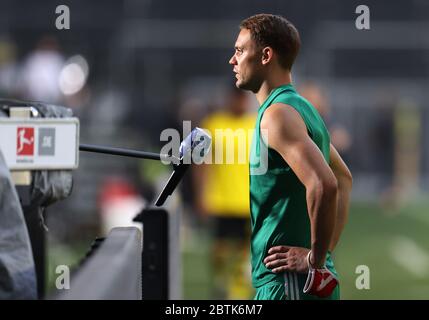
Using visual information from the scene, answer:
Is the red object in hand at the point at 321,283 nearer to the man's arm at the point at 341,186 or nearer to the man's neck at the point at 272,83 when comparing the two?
the man's arm at the point at 341,186

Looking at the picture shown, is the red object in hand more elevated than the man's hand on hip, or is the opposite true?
the man's hand on hip

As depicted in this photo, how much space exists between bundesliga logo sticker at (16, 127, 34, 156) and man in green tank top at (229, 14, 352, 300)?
3.68 feet

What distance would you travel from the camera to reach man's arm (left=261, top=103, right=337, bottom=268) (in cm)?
365

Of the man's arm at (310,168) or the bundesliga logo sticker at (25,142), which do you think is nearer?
the man's arm at (310,168)

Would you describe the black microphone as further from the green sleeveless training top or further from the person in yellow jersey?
the person in yellow jersey

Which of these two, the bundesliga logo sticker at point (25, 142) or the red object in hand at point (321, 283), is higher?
the bundesliga logo sticker at point (25, 142)

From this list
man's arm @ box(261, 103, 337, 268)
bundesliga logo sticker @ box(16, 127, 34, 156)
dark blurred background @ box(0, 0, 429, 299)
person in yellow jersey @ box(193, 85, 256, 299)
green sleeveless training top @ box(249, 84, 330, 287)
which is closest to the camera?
man's arm @ box(261, 103, 337, 268)

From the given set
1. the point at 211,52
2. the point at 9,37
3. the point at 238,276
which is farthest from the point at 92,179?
the point at 211,52

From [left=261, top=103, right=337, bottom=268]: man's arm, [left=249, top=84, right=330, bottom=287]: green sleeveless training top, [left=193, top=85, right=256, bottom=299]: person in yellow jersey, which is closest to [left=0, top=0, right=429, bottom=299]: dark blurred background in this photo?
[left=193, top=85, right=256, bottom=299]: person in yellow jersey

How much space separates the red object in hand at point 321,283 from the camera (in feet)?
12.5

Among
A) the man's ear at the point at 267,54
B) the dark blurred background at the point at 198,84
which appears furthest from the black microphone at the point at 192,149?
the dark blurred background at the point at 198,84

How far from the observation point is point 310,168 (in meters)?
3.65

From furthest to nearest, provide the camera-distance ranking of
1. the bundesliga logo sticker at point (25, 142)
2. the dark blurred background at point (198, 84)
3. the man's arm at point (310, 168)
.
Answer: the dark blurred background at point (198, 84) < the bundesliga logo sticker at point (25, 142) < the man's arm at point (310, 168)

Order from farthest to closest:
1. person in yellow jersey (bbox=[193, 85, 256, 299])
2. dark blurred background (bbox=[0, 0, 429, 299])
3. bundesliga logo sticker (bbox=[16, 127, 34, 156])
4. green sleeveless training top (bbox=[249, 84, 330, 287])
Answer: dark blurred background (bbox=[0, 0, 429, 299])
person in yellow jersey (bbox=[193, 85, 256, 299])
bundesliga logo sticker (bbox=[16, 127, 34, 156])
green sleeveless training top (bbox=[249, 84, 330, 287])
